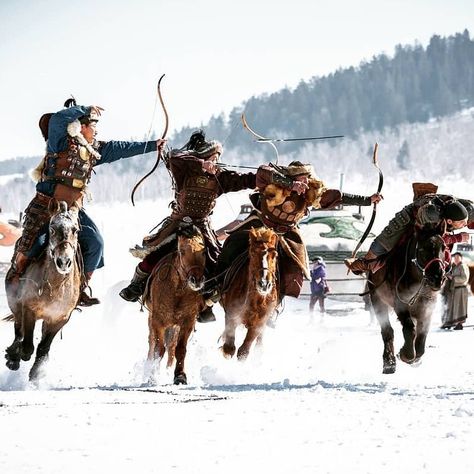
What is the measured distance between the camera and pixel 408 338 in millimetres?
11047

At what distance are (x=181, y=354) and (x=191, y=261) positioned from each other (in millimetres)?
967

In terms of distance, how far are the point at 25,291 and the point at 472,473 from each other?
617 centimetres

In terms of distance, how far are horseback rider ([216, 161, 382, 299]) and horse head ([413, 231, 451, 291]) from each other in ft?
3.71

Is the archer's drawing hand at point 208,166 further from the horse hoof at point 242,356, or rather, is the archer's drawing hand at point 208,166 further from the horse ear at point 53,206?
the horse hoof at point 242,356

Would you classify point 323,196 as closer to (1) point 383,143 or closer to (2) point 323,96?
(1) point 383,143

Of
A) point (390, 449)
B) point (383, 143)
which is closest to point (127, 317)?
point (390, 449)

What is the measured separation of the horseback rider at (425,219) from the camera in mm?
10867

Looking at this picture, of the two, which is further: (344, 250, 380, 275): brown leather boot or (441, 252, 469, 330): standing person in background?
(441, 252, 469, 330): standing person in background

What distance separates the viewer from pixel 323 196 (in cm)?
1237

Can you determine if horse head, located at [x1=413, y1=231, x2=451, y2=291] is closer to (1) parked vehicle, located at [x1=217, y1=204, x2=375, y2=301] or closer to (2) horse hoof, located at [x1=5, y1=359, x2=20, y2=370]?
(2) horse hoof, located at [x1=5, y1=359, x2=20, y2=370]

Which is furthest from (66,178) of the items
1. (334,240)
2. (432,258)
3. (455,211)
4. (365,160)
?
(365,160)

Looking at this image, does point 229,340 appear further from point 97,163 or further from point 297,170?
point 97,163

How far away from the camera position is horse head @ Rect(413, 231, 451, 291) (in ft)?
35.4

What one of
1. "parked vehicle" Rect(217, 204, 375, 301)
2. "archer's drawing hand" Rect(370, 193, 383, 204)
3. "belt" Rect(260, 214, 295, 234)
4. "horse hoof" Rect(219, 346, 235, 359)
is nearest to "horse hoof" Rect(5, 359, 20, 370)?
"horse hoof" Rect(219, 346, 235, 359)
